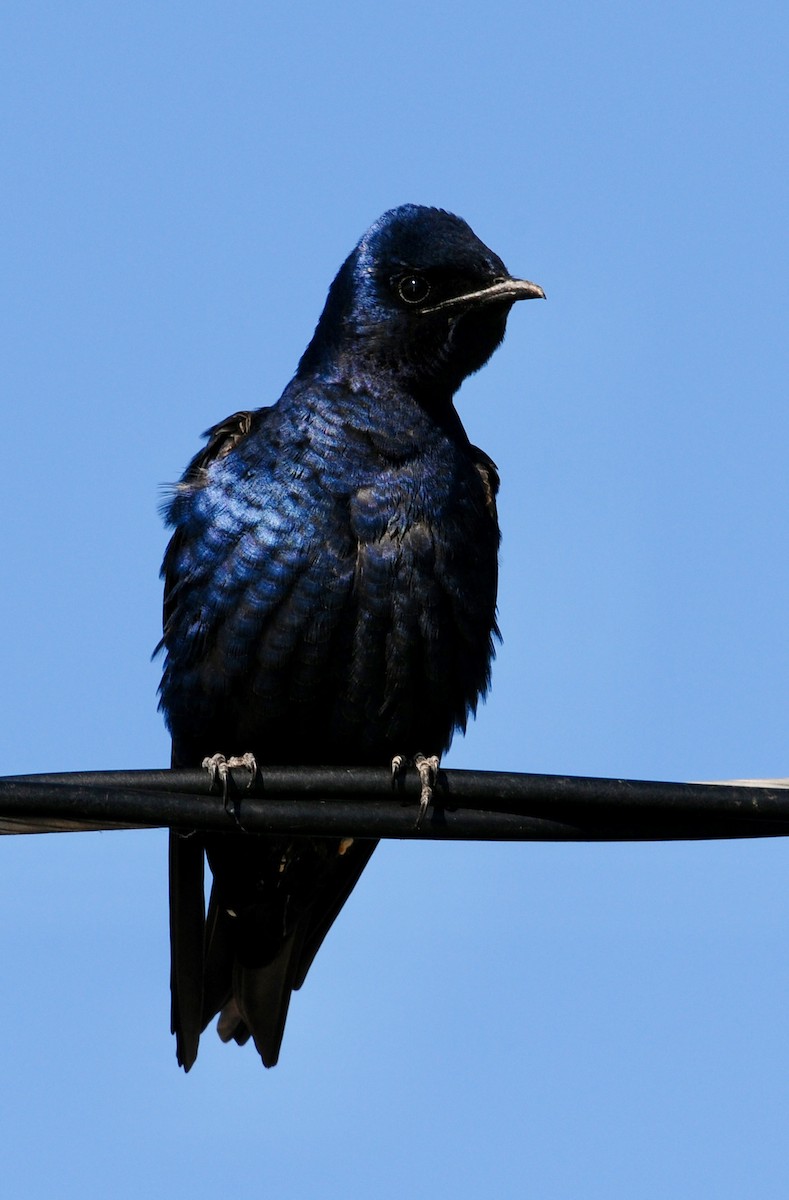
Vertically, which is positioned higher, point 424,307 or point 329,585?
point 424,307

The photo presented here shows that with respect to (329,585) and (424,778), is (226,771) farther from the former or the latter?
A: (329,585)

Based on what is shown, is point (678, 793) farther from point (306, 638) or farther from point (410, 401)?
point (410, 401)

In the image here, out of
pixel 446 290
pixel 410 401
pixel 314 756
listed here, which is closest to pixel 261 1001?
pixel 314 756

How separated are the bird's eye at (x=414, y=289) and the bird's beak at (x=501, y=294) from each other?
120 mm

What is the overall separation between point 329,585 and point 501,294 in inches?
61.9

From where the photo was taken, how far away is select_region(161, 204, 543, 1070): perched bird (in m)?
6.65

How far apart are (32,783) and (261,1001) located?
10.5ft

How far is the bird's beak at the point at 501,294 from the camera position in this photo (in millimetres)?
7262

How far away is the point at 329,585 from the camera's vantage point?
21.6 feet

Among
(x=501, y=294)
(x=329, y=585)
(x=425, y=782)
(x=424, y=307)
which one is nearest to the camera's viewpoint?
(x=425, y=782)

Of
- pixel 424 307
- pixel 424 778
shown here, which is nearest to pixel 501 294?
pixel 424 307

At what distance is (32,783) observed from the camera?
173 inches

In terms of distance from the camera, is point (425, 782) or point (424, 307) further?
point (424, 307)

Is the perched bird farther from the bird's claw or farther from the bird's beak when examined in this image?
the bird's claw
